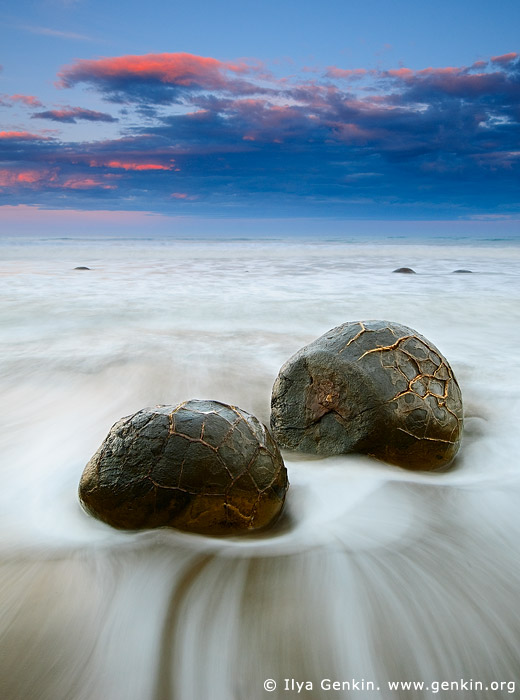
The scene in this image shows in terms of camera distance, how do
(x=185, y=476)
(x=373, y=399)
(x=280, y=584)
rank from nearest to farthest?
1. (x=280, y=584)
2. (x=185, y=476)
3. (x=373, y=399)

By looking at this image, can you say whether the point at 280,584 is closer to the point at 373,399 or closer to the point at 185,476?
the point at 185,476

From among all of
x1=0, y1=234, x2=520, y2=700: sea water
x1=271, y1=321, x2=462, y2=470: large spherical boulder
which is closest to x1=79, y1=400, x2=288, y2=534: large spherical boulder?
x1=0, y1=234, x2=520, y2=700: sea water

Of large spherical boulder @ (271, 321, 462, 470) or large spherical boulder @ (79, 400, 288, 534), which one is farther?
large spherical boulder @ (271, 321, 462, 470)

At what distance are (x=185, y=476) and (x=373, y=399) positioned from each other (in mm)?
1305

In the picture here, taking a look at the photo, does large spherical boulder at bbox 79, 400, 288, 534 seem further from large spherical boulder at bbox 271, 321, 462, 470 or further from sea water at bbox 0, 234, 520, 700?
large spherical boulder at bbox 271, 321, 462, 470

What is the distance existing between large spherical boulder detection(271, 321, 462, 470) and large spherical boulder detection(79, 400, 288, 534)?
0.78 metres

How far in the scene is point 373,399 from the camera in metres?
3.13

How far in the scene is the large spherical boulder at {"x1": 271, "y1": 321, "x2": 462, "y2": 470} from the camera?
3.13 meters

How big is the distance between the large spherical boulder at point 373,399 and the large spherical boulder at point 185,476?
2.54 ft

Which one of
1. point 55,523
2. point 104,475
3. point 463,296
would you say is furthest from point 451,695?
point 463,296

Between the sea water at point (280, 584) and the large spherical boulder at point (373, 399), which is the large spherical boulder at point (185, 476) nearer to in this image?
the sea water at point (280, 584)

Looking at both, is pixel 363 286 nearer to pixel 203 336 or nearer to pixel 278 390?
pixel 203 336

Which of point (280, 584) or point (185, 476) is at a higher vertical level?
point (185, 476)

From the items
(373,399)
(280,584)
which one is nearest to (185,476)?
(280,584)
